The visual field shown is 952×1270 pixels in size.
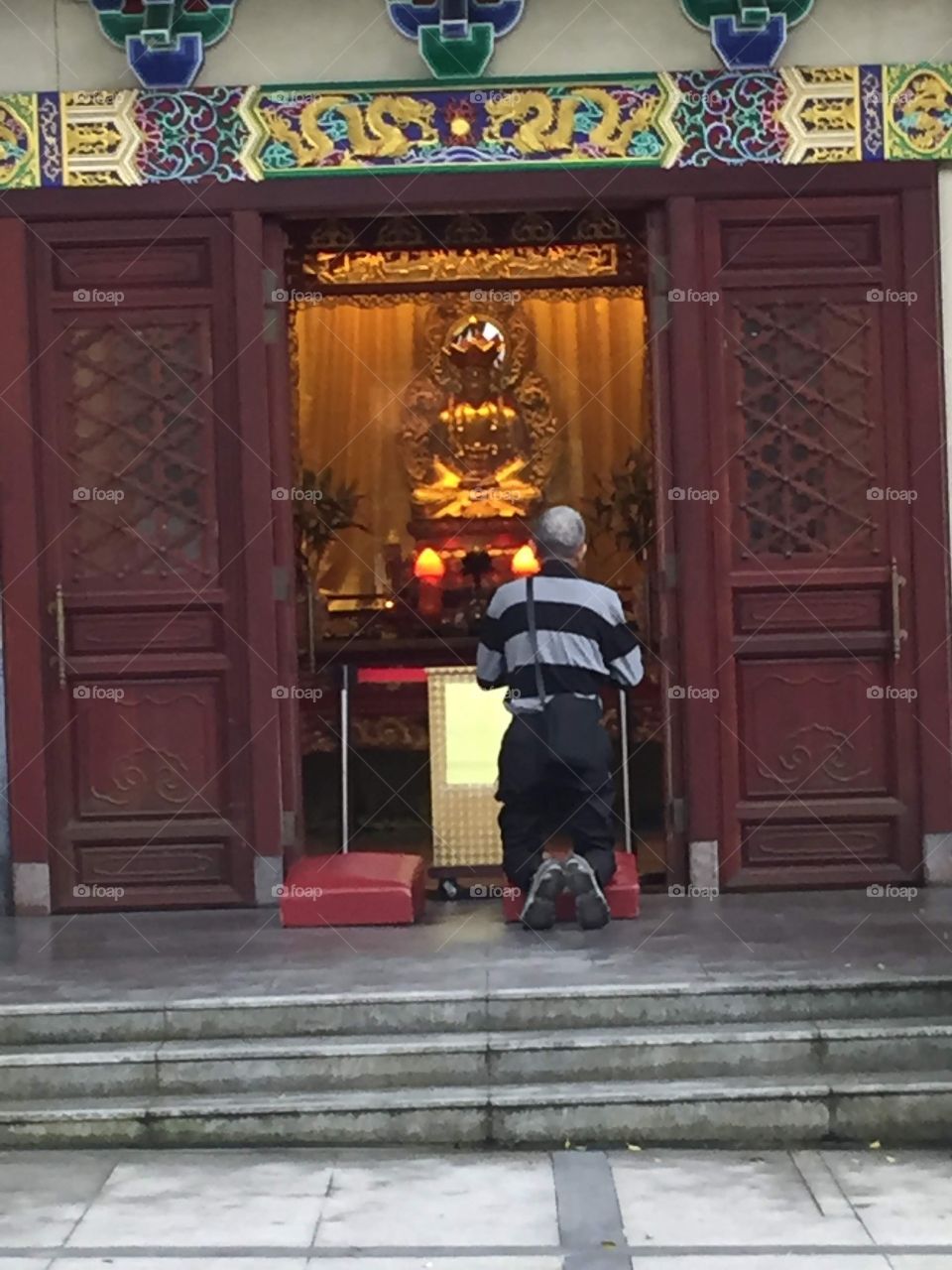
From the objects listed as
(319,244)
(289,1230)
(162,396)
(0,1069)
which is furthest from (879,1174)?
(319,244)

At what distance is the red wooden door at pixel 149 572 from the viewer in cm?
791

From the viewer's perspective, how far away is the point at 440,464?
458 inches

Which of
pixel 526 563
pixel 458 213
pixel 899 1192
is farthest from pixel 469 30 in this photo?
pixel 899 1192

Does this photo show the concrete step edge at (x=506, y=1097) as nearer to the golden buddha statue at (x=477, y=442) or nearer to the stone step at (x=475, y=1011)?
the stone step at (x=475, y=1011)

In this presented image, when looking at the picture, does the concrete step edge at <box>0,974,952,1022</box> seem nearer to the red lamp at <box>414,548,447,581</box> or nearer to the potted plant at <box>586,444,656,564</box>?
the potted plant at <box>586,444,656,564</box>

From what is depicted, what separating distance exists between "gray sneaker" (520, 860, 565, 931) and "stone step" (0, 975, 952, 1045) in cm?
91

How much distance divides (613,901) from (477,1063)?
148 centimetres

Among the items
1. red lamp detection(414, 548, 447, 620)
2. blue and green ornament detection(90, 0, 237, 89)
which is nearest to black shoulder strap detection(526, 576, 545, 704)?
blue and green ornament detection(90, 0, 237, 89)

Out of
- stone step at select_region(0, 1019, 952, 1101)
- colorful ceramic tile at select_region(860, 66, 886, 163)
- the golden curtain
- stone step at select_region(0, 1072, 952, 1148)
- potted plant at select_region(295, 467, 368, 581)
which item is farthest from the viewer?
the golden curtain

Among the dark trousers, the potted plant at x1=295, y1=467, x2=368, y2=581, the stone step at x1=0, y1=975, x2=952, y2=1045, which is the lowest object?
the stone step at x1=0, y1=975, x2=952, y2=1045

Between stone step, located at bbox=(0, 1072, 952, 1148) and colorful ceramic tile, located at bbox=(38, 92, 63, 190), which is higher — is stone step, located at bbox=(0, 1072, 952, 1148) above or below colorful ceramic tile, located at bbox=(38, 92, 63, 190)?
below

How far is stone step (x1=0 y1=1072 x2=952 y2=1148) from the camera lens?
5891 mm

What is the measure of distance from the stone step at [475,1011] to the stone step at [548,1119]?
337mm

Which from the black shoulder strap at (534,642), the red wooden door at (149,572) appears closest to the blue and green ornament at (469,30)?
the red wooden door at (149,572)
